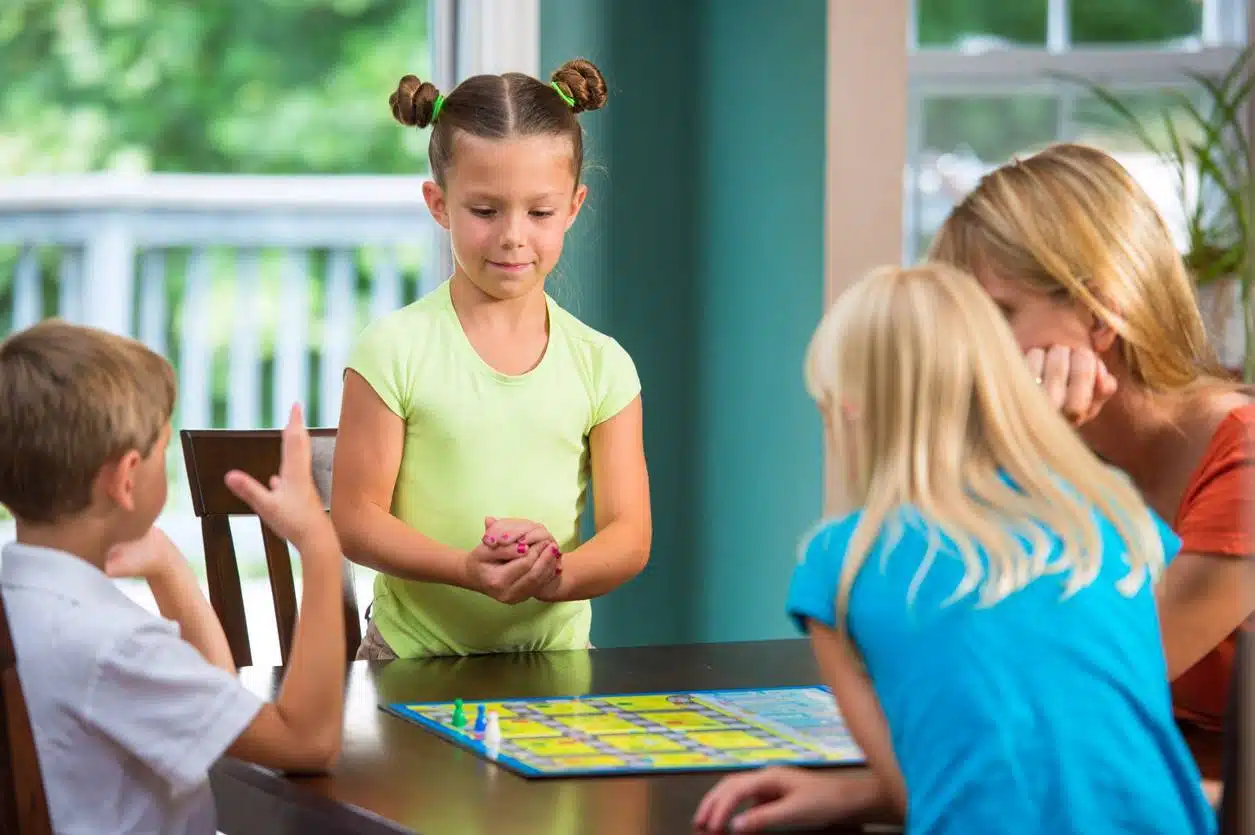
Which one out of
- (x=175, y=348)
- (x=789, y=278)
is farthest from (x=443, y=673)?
(x=175, y=348)

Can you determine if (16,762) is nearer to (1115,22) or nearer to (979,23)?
(979,23)

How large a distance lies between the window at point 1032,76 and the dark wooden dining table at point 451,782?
341cm

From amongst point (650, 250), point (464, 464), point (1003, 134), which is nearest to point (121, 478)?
point (464, 464)

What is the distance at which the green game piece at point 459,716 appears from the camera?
56.6 inches

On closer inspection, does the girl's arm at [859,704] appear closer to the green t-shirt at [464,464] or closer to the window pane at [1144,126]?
the green t-shirt at [464,464]

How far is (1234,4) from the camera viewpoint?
5.02 metres

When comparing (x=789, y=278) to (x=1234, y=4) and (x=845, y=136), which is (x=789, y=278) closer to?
(x=845, y=136)

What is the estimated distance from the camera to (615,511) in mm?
2025

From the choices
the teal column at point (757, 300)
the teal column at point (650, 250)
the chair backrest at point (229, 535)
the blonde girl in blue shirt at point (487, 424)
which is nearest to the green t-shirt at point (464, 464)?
the blonde girl in blue shirt at point (487, 424)

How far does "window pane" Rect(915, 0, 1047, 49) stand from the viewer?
16.6ft

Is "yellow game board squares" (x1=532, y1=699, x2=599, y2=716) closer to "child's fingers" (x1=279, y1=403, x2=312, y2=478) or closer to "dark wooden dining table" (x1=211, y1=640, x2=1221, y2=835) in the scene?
"dark wooden dining table" (x1=211, y1=640, x2=1221, y2=835)

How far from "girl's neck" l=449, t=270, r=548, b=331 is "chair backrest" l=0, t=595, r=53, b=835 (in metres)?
0.94

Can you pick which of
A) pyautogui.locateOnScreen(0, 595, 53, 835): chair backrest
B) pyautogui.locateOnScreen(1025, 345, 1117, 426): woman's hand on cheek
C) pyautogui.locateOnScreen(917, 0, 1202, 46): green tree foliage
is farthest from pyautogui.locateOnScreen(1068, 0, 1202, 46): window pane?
pyautogui.locateOnScreen(0, 595, 53, 835): chair backrest

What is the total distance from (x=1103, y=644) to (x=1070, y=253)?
522 millimetres
